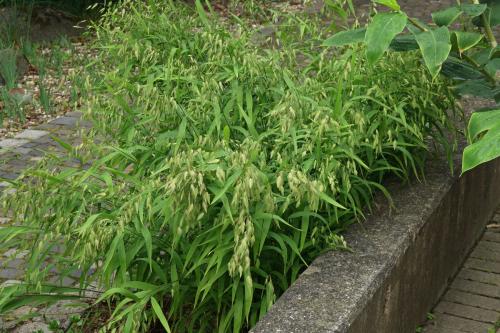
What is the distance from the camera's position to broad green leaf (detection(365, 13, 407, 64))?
3.23m

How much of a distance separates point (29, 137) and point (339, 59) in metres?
3.33

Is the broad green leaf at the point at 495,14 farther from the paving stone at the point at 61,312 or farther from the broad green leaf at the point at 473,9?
the paving stone at the point at 61,312

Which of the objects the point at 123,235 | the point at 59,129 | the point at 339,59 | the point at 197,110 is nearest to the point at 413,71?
the point at 339,59

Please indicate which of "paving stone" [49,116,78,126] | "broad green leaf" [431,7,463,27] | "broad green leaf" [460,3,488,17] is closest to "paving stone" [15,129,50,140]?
"paving stone" [49,116,78,126]

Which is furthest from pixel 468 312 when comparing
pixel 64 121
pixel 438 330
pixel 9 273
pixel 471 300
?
pixel 64 121

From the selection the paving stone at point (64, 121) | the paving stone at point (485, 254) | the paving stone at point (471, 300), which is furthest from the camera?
the paving stone at point (64, 121)

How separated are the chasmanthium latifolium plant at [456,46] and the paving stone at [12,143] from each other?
370 cm

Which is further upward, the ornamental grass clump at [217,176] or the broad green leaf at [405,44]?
the broad green leaf at [405,44]

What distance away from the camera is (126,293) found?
355 centimetres

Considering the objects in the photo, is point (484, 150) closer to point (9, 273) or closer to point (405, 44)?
point (405, 44)

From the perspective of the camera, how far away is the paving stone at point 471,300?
466cm

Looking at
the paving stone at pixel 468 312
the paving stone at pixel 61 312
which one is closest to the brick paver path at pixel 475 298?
the paving stone at pixel 468 312

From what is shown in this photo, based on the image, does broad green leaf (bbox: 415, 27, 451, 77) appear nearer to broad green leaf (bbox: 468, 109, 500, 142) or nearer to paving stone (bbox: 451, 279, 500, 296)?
broad green leaf (bbox: 468, 109, 500, 142)

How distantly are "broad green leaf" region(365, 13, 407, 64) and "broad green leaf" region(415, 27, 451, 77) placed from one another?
17 centimetres
